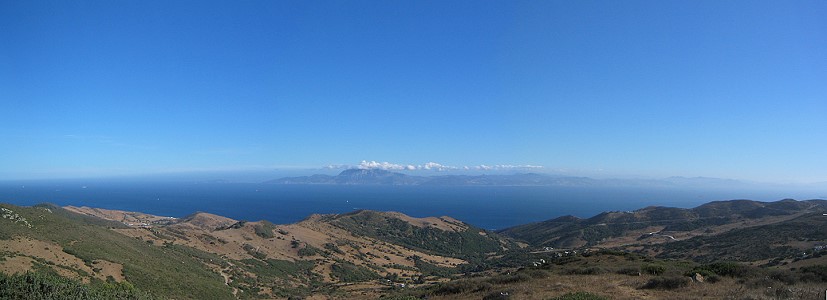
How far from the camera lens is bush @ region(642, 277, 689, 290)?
17688 mm

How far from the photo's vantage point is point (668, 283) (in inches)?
704

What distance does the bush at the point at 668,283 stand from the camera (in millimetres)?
17688

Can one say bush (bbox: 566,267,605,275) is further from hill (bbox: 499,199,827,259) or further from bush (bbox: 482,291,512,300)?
hill (bbox: 499,199,827,259)

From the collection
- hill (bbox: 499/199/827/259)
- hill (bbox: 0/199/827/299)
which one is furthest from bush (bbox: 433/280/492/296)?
hill (bbox: 499/199/827/259)

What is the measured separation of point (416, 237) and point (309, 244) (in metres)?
44.3

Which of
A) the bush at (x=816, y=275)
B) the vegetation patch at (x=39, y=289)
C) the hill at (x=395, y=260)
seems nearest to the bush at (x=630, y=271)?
the hill at (x=395, y=260)

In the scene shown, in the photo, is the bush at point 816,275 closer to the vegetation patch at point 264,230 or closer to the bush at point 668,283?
the bush at point 668,283

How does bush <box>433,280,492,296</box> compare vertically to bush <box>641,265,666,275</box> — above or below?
below

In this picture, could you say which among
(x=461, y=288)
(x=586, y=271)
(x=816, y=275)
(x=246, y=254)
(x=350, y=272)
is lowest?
(x=350, y=272)

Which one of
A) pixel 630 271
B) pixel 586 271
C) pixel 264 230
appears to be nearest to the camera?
pixel 630 271

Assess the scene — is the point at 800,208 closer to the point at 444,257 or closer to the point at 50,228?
the point at 444,257

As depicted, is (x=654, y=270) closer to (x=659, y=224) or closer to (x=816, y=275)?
(x=816, y=275)

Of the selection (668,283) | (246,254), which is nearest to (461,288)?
(668,283)

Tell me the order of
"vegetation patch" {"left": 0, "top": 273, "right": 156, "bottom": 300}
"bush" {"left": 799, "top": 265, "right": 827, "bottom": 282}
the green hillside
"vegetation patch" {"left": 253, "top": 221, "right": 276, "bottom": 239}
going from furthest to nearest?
"vegetation patch" {"left": 253, "top": 221, "right": 276, "bottom": 239}
the green hillside
"bush" {"left": 799, "top": 265, "right": 827, "bottom": 282}
"vegetation patch" {"left": 0, "top": 273, "right": 156, "bottom": 300}
